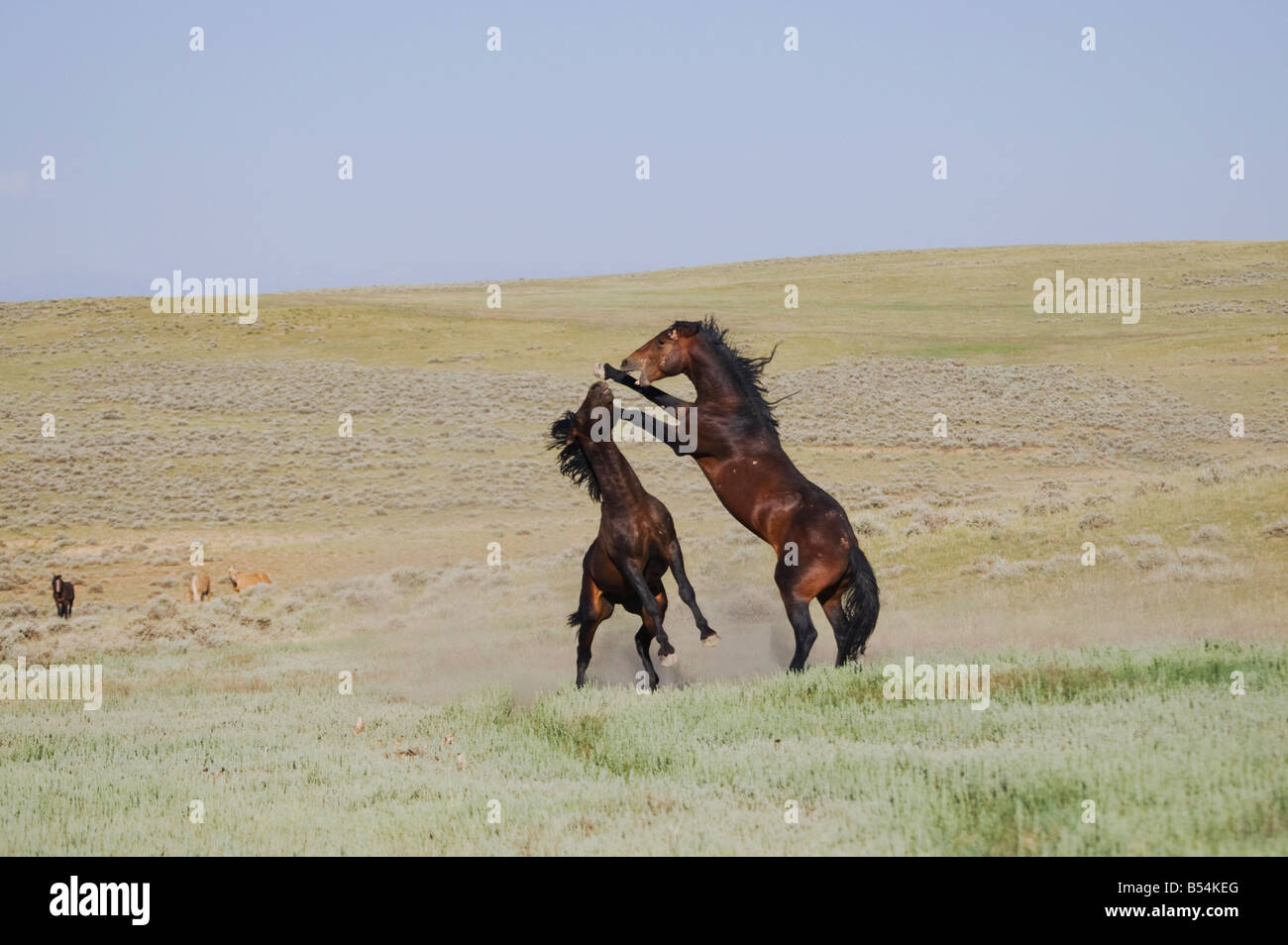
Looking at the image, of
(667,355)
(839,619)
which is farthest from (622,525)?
(839,619)

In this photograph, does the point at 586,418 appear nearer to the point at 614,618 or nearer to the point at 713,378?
the point at 713,378

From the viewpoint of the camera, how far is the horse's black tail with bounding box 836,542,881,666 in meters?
11.0

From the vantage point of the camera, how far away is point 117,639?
72.4 ft

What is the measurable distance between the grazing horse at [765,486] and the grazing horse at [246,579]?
18.2 meters

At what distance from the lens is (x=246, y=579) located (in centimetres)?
2733

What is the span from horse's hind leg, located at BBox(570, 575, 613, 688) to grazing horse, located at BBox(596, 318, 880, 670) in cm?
171

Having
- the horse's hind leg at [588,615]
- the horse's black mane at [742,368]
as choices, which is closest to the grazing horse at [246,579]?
the horse's hind leg at [588,615]

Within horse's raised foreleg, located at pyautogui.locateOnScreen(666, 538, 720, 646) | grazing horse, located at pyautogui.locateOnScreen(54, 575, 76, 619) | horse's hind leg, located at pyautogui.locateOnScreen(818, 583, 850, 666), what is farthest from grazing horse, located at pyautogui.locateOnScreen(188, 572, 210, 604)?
horse's hind leg, located at pyautogui.locateOnScreen(818, 583, 850, 666)

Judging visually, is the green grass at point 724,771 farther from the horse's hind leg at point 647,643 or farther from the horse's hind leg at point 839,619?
the horse's hind leg at point 839,619

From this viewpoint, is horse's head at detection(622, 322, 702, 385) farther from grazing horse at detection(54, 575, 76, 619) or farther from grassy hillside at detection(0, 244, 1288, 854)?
grazing horse at detection(54, 575, 76, 619)

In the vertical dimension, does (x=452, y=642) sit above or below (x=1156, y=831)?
below
